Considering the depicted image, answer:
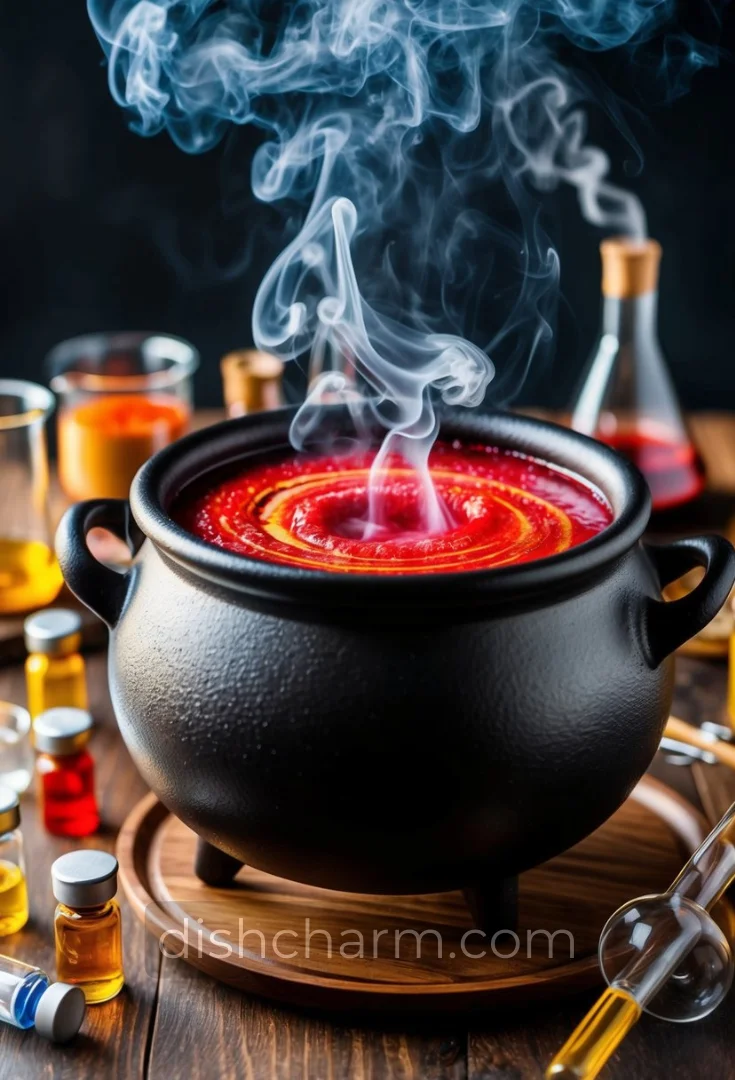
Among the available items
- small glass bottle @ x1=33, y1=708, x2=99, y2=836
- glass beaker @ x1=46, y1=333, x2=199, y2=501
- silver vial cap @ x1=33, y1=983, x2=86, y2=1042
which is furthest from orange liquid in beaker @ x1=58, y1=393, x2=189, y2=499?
silver vial cap @ x1=33, y1=983, x2=86, y2=1042

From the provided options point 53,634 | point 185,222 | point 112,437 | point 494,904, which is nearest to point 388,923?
point 494,904

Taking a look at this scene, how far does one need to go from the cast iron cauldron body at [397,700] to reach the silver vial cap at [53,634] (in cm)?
36

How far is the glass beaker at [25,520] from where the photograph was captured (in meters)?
2.04

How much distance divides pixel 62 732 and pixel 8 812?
0.15m

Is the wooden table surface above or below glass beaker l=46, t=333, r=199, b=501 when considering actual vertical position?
below

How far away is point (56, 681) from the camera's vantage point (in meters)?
1.73

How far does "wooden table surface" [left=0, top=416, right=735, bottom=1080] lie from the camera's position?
1.21 m

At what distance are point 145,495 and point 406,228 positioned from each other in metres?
1.62

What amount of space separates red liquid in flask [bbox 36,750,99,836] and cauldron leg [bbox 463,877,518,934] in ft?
1.52

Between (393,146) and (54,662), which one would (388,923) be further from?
(393,146)

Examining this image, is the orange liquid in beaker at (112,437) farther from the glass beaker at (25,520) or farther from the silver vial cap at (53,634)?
the silver vial cap at (53,634)

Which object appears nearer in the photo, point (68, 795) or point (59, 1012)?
point (59, 1012)

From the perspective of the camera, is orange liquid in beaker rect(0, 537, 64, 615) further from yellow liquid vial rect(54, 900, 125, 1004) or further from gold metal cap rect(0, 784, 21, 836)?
yellow liquid vial rect(54, 900, 125, 1004)

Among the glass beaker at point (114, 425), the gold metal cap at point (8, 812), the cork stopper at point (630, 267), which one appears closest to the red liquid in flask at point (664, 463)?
the cork stopper at point (630, 267)
